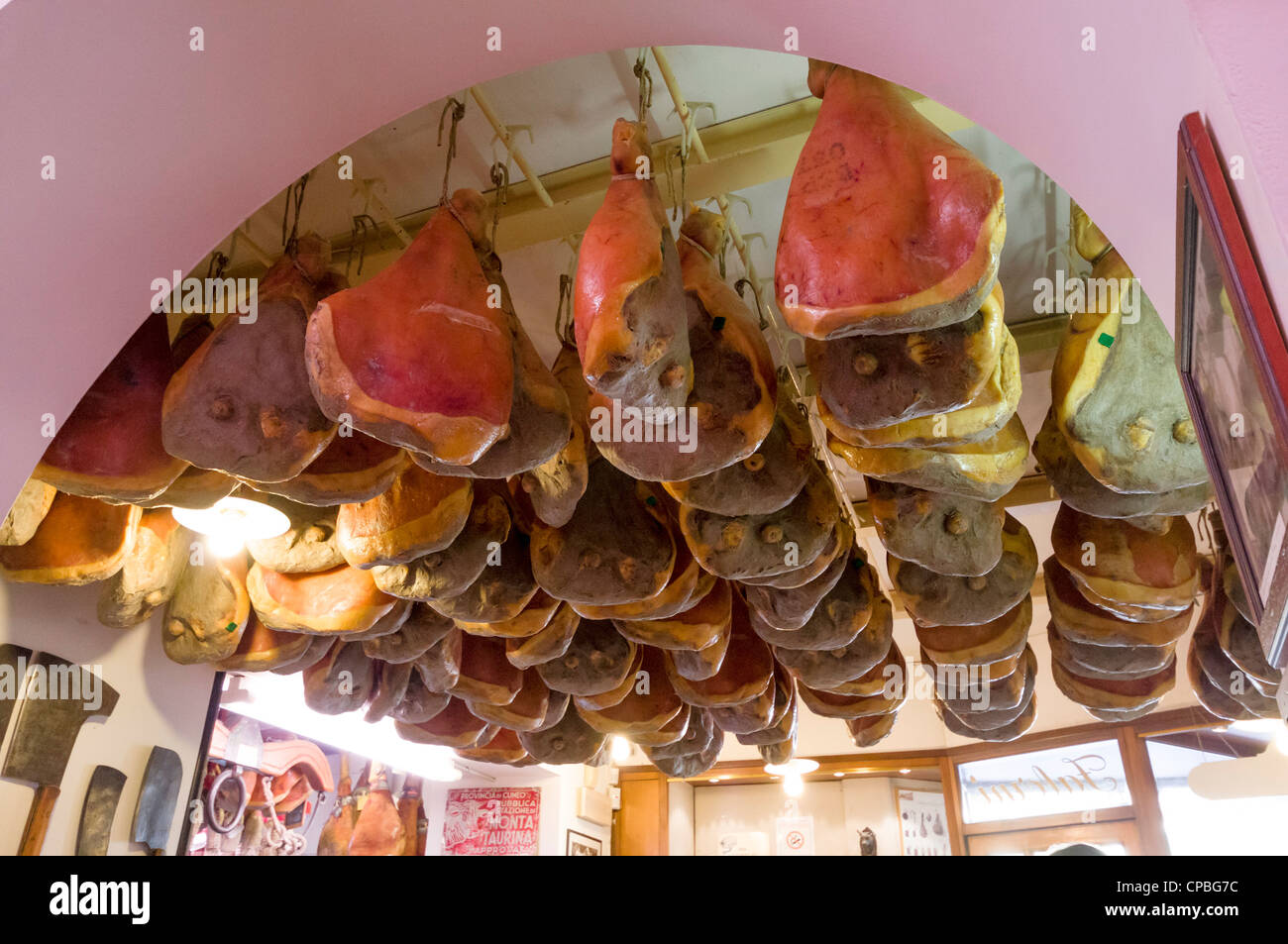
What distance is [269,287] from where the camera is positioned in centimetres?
200

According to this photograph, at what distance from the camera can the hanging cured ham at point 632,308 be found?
1.40 m

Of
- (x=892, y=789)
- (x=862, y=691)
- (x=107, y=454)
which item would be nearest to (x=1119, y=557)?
(x=862, y=691)

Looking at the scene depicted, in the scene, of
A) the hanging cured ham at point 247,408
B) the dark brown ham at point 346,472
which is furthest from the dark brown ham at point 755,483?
the hanging cured ham at point 247,408

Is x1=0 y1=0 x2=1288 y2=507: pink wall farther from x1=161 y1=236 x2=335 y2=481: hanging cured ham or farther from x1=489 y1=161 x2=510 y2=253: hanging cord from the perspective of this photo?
x1=489 y1=161 x2=510 y2=253: hanging cord

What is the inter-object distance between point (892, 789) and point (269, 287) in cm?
842

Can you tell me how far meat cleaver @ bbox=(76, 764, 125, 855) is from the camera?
11.9 ft

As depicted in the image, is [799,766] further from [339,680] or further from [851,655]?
[339,680]

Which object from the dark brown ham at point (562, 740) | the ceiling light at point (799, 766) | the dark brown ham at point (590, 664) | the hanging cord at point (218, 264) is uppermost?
the hanging cord at point (218, 264)

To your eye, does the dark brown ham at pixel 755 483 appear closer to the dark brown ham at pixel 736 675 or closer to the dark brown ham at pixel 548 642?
the dark brown ham at pixel 548 642

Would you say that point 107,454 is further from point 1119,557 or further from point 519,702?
point 1119,557

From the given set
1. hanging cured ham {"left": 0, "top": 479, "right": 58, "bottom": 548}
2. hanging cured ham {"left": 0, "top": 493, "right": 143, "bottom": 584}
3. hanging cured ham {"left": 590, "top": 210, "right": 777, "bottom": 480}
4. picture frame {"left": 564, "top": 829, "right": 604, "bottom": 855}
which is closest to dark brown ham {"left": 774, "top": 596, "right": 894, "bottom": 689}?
hanging cured ham {"left": 590, "top": 210, "right": 777, "bottom": 480}

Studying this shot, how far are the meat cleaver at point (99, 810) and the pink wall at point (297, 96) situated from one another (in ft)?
8.96

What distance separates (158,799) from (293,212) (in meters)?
2.67

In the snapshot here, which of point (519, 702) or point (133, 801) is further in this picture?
point (133, 801)
